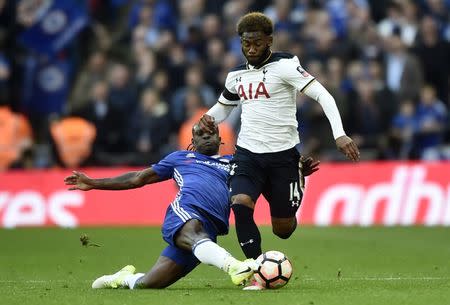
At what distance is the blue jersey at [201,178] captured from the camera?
10.3 meters

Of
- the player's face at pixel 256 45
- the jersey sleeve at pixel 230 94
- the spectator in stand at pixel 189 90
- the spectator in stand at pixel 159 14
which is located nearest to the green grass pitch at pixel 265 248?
the jersey sleeve at pixel 230 94

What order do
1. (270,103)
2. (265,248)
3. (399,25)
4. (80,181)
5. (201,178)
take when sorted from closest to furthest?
(80,181) → (201,178) → (270,103) → (265,248) → (399,25)

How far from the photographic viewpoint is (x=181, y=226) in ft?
33.0

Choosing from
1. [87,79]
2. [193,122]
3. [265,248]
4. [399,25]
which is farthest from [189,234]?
[399,25]

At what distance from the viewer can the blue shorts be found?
10.1 metres

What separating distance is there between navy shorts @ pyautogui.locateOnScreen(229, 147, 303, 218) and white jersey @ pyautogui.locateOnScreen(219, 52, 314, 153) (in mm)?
79

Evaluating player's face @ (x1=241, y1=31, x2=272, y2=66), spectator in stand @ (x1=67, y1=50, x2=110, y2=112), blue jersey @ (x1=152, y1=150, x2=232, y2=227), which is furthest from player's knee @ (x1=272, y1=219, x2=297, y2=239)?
spectator in stand @ (x1=67, y1=50, x2=110, y2=112)

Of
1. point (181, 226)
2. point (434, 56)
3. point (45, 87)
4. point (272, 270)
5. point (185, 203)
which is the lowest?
point (272, 270)

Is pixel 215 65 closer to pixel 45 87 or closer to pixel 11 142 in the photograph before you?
pixel 45 87

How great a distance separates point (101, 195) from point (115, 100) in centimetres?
189

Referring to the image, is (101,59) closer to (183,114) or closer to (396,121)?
(183,114)

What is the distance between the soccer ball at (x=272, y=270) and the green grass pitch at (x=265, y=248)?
108 mm

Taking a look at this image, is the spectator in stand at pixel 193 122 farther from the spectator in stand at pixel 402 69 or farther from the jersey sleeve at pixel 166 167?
the jersey sleeve at pixel 166 167

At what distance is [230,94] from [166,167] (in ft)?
3.26
